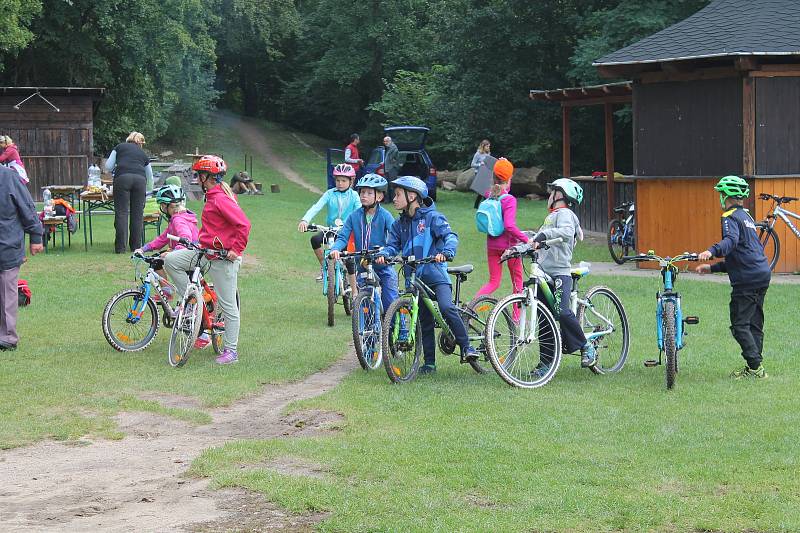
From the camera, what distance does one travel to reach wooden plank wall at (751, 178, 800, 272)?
62.1 ft

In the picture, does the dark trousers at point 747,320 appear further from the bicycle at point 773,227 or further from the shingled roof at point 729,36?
the shingled roof at point 729,36

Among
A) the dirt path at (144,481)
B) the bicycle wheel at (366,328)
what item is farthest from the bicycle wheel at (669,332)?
the dirt path at (144,481)

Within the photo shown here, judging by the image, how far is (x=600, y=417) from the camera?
866 cm

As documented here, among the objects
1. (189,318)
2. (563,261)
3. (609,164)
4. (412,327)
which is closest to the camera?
(412,327)

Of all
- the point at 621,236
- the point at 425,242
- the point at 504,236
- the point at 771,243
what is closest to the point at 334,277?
the point at 504,236

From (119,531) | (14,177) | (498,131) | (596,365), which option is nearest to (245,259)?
(14,177)

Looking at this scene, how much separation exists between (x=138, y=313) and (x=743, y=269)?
19.0 feet

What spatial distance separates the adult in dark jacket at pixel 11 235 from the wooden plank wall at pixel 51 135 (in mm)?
25311

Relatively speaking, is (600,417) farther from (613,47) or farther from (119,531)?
(613,47)

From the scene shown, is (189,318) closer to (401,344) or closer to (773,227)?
(401,344)

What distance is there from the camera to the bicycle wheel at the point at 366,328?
10.3 meters

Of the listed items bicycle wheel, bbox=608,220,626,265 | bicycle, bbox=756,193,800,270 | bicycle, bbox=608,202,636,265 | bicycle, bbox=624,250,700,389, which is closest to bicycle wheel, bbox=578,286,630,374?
bicycle, bbox=624,250,700,389

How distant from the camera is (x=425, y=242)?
10.2 metres

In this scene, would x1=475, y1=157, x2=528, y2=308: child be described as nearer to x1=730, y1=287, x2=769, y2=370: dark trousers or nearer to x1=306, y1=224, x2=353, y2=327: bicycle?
x1=306, y1=224, x2=353, y2=327: bicycle
